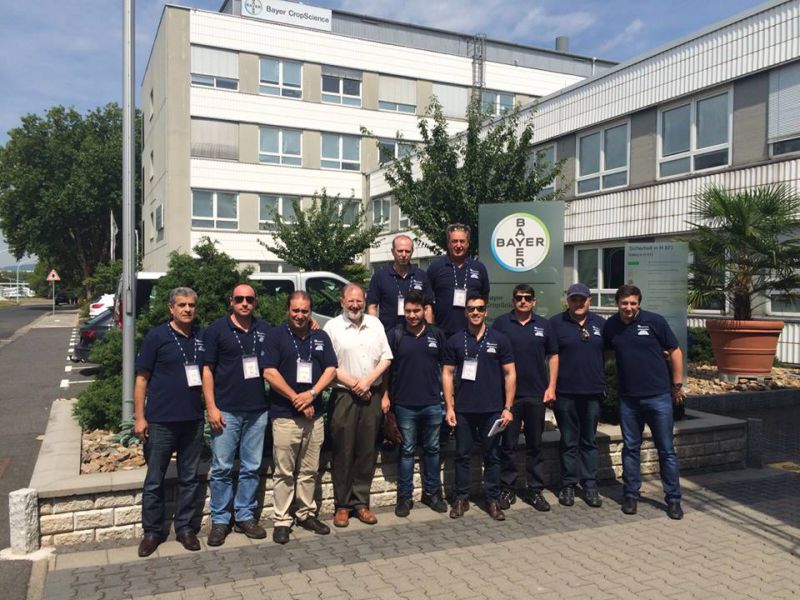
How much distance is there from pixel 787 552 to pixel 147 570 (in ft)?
14.5

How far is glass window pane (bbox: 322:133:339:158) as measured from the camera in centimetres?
3372

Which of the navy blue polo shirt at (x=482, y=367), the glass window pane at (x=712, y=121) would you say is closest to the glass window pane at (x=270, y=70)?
the glass window pane at (x=712, y=121)

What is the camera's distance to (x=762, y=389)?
10625mm

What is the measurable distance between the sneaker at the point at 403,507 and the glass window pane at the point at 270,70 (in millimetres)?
29753

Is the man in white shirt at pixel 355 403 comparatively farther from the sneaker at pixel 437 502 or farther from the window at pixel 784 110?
the window at pixel 784 110

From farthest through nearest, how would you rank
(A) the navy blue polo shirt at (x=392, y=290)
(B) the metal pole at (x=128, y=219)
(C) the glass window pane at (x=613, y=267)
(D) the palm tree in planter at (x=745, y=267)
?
(C) the glass window pane at (x=613, y=267) < (D) the palm tree in planter at (x=745, y=267) < (B) the metal pole at (x=128, y=219) < (A) the navy blue polo shirt at (x=392, y=290)

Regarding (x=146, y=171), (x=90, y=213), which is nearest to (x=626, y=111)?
(x=146, y=171)

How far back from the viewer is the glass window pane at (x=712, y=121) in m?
15.4

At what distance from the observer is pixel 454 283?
6.23m

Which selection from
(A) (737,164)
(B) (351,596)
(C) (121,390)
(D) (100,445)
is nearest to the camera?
(B) (351,596)

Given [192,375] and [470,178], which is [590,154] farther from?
[192,375]

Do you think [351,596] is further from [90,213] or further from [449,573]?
[90,213]

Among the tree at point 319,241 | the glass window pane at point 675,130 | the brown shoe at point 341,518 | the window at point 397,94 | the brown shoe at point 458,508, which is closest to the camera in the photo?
the brown shoe at point 341,518

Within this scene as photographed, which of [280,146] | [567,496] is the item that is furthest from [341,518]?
[280,146]
